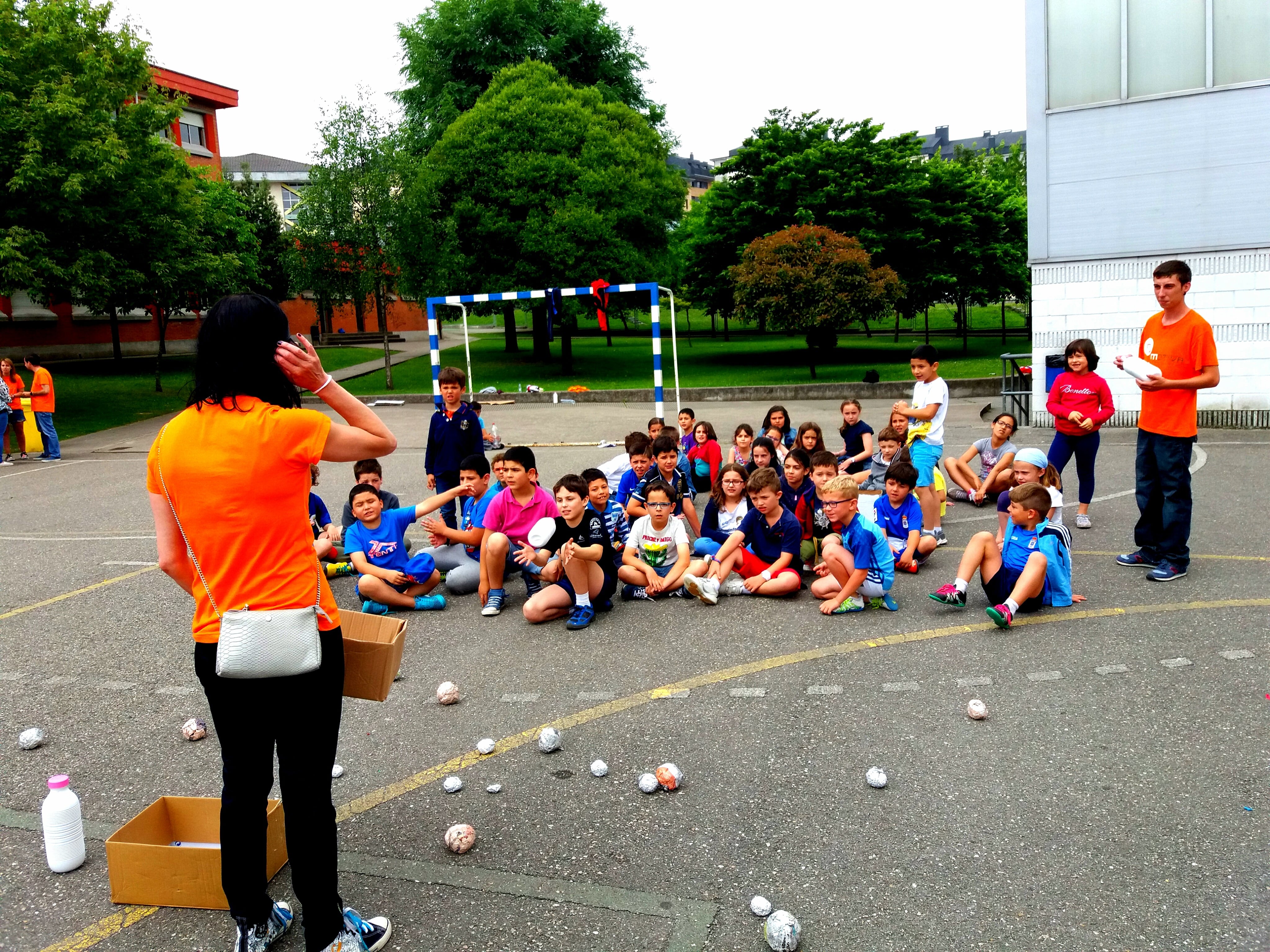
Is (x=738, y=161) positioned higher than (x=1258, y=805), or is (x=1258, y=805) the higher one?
(x=738, y=161)

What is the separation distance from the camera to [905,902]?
333 cm

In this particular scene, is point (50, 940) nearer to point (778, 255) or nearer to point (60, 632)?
point (60, 632)

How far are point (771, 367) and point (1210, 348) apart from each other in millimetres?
26445

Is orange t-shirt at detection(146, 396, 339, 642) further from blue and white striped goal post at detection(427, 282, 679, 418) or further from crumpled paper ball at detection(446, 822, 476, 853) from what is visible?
blue and white striped goal post at detection(427, 282, 679, 418)

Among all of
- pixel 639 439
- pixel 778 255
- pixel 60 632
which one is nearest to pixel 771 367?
pixel 778 255

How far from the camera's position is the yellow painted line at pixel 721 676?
4359 mm

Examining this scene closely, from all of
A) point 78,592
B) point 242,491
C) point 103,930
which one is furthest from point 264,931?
point 78,592

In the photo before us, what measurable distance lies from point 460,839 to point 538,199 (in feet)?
92.5

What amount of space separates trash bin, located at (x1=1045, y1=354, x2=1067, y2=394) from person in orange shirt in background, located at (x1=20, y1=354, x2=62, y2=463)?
1750cm

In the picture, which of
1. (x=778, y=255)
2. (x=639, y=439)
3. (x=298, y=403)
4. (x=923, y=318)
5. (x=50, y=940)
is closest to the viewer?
(x=298, y=403)

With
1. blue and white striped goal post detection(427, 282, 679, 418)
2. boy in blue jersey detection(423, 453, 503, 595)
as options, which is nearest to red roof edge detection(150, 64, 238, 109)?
blue and white striped goal post detection(427, 282, 679, 418)

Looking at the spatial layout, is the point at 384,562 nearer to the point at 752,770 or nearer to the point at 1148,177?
the point at 752,770

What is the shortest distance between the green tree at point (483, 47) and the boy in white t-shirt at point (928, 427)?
3039 cm

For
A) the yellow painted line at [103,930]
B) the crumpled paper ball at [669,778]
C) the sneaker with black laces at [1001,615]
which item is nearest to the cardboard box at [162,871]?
the yellow painted line at [103,930]
